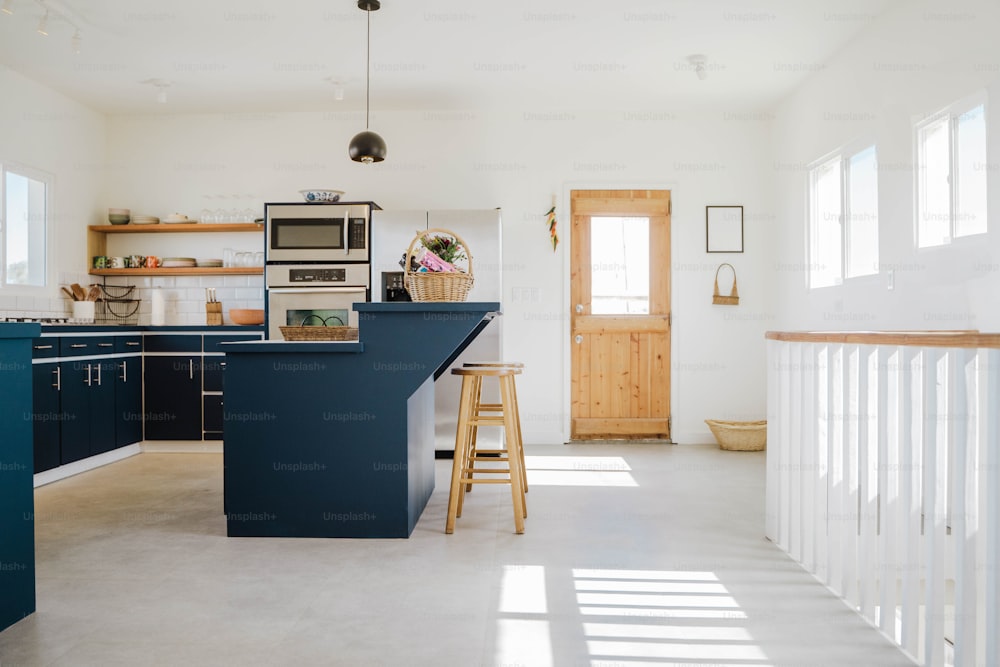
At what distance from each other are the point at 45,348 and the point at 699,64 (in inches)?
181

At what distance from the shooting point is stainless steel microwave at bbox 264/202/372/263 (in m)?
5.54

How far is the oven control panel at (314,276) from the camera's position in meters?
5.53

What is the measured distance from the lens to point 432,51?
15.8 ft

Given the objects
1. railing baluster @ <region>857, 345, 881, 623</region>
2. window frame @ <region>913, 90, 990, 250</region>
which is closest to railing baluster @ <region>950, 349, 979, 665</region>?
railing baluster @ <region>857, 345, 881, 623</region>

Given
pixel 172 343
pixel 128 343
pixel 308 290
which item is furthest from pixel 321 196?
pixel 128 343

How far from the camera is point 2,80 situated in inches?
198

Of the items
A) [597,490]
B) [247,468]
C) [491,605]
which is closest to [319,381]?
[247,468]

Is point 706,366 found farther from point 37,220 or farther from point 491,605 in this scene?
point 37,220

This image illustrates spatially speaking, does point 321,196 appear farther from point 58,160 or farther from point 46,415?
point 46,415

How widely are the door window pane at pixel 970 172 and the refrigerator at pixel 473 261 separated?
9.74 feet

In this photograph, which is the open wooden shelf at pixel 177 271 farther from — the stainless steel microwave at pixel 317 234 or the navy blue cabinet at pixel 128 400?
the navy blue cabinet at pixel 128 400

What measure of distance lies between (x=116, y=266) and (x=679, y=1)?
475 cm

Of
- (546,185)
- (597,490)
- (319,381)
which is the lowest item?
(597,490)

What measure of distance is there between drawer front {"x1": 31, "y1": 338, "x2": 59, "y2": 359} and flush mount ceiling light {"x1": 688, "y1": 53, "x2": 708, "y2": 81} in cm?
450
